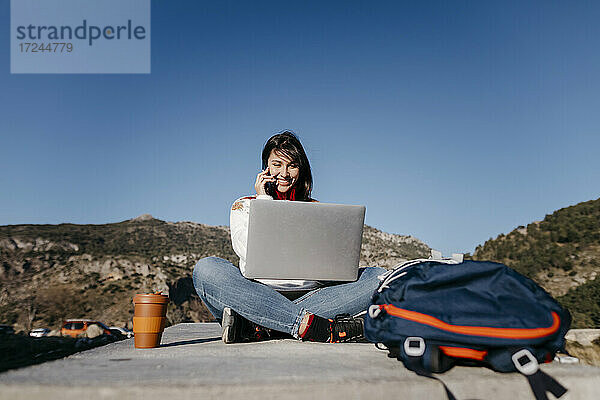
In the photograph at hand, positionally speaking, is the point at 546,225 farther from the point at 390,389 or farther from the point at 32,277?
the point at 32,277

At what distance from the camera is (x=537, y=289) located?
5.73ft

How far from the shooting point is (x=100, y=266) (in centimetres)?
3306

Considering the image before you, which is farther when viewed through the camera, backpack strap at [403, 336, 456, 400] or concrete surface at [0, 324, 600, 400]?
backpack strap at [403, 336, 456, 400]

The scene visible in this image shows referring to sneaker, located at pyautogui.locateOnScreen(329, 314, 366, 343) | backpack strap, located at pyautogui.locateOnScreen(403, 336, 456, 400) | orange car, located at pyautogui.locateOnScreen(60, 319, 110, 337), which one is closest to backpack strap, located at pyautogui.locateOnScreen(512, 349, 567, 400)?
backpack strap, located at pyautogui.locateOnScreen(403, 336, 456, 400)

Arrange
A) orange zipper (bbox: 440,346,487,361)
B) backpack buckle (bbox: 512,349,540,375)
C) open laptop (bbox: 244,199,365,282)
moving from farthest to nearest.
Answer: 1. open laptop (bbox: 244,199,365,282)
2. orange zipper (bbox: 440,346,487,361)
3. backpack buckle (bbox: 512,349,540,375)

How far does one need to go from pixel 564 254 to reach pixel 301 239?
22.9 m

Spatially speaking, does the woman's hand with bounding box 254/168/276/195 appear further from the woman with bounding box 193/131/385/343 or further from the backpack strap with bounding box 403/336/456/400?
the backpack strap with bounding box 403/336/456/400

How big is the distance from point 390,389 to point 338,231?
1.21m

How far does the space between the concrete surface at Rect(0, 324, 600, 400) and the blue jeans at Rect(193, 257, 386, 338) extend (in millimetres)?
547

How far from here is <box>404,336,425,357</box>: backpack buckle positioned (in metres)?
1.63

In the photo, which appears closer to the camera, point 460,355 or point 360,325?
point 460,355

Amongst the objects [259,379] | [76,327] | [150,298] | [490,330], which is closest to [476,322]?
[490,330]

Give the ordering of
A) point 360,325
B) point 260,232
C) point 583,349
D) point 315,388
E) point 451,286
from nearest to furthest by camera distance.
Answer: point 315,388, point 451,286, point 260,232, point 360,325, point 583,349

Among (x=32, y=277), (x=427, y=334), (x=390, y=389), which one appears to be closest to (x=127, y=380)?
(x=390, y=389)
